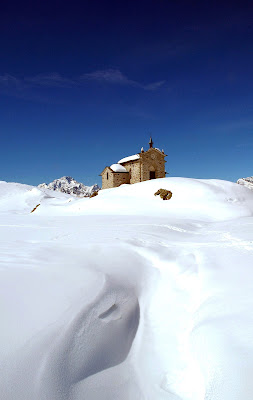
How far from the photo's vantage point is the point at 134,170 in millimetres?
31125

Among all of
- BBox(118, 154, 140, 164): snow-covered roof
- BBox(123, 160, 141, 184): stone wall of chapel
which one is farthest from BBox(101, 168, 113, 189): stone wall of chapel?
BBox(118, 154, 140, 164): snow-covered roof

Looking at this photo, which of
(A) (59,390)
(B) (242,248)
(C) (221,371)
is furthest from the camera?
(B) (242,248)

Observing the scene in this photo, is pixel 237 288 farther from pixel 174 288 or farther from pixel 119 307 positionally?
pixel 119 307

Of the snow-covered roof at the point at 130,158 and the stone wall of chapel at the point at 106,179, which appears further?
the stone wall of chapel at the point at 106,179

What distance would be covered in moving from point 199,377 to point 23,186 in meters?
41.3

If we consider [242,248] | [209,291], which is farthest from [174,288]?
[242,248]

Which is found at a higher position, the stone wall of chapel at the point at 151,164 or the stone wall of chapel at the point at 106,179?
the stone wall of chapel at the point at 151,164

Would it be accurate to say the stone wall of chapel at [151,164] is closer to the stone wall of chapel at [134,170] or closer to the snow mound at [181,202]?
the stone wall of chapel at [134,170]

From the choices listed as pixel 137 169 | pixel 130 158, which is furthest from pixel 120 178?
pixel 130 158

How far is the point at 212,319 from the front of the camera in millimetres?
2244

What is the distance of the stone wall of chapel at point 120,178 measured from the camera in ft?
102

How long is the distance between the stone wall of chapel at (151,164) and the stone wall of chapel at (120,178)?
2657mm

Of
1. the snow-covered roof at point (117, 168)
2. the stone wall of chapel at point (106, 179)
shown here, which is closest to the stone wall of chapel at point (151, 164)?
the snow-covered roof at point (117, 168)

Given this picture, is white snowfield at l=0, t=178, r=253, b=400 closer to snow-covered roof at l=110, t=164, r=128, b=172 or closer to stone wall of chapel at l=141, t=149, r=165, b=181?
stone wall of chapel at l=141, t=149, r=165, b=181
